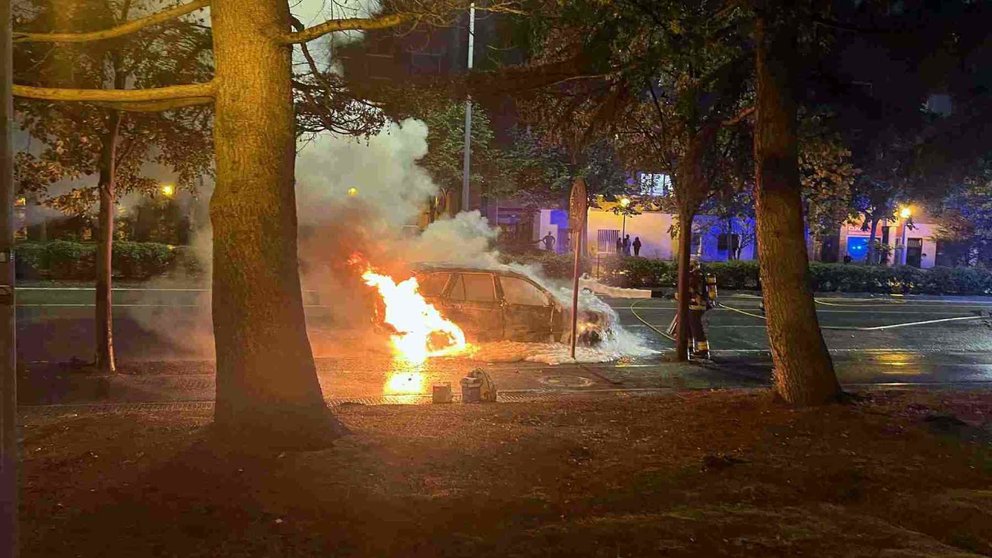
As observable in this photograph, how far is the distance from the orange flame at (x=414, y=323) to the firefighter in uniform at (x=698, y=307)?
385cm

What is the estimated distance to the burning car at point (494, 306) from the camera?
1355 cm

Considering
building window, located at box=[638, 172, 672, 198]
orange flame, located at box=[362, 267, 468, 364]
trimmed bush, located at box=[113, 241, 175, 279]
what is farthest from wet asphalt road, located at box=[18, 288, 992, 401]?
building window, located at box=[638, 172, 672, 198]

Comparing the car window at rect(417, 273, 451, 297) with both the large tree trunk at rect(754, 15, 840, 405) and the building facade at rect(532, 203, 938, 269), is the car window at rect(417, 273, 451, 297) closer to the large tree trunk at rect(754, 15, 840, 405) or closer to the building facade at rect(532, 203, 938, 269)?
the large tree trunk at rect(754, 15, 840, 405)

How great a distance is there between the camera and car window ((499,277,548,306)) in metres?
13.8

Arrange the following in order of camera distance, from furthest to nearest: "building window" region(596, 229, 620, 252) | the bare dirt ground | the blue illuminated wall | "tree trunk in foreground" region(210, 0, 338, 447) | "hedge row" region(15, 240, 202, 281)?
the blue illuminated wall → "building window" region(596, 229, 620, 252) → "hedge row" region(15, 240, 202, 281) → "tree trunk in foreground" region(210, 0, 338, 447) → the bare dirt ground

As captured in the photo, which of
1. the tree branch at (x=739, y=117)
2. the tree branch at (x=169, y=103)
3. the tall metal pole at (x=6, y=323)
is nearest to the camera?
the tall metal pole at (x=6, y=323)

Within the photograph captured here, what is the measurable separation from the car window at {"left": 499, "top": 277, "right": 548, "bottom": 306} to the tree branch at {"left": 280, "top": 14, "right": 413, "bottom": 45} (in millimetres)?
7481

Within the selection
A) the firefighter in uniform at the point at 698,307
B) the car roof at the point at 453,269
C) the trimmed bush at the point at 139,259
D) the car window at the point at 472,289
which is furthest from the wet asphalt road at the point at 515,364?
the trimmed bush at the point at 139,259

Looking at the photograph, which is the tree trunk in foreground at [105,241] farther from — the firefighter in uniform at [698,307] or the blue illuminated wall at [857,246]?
the blue illuminated wall at [857,246]

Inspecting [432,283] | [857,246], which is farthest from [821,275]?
[432,283]

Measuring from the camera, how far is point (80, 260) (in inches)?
927

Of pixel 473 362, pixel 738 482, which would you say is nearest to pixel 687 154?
pixel 473 362

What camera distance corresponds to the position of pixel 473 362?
12.6 meters

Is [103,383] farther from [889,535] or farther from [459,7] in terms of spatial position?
[889,535]
